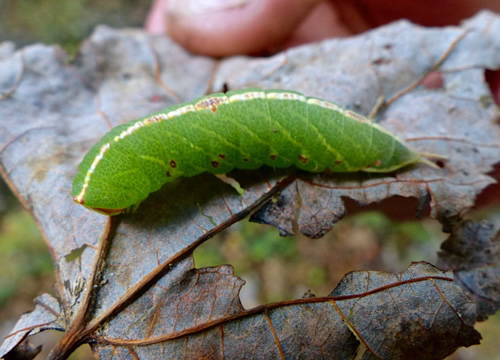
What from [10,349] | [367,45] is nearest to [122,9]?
[367,45]

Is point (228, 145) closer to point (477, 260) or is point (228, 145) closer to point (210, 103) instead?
point (210, 103)

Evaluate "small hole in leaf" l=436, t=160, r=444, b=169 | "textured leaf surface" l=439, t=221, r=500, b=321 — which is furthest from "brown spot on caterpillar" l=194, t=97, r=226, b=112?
"textured leaf surface" l=439, t=221, r=500, b=321

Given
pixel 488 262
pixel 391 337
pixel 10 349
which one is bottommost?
pixel 488 262

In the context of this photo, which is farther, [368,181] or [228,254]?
[228,254]

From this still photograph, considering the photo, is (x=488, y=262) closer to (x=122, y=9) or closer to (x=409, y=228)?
(x=409, y=228)

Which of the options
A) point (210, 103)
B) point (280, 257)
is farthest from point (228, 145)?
point (280, 257)

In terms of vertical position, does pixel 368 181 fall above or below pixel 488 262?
above

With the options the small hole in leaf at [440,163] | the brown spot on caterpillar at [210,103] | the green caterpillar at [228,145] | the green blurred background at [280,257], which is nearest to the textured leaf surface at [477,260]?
the small hole in leaf at [440,163]

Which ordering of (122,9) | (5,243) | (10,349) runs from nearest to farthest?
1. (10,349)
2. (5,243)
3. (122,9)
